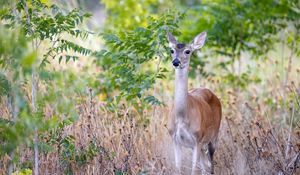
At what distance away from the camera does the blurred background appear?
517cm

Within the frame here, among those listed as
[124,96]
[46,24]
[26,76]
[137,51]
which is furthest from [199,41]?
[26,76]

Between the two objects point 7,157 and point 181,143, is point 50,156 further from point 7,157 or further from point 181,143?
point 181,143

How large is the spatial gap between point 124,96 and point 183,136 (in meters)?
1.02

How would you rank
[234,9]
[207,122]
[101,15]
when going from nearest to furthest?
[207,122]
[234,9]
[101,15]

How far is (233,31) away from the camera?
34.8 feet

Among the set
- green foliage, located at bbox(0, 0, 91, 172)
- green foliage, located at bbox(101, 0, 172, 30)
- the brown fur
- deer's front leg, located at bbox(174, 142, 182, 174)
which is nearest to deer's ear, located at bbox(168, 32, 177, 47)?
the brown fur

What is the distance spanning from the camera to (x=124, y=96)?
7652mm

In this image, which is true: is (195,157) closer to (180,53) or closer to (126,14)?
(180,53)

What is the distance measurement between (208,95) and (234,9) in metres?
3.05

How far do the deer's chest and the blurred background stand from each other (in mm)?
298

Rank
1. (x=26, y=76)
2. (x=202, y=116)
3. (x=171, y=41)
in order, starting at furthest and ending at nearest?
(x=202, y=116) → (x=171, y=41) → (x=26, y=76)

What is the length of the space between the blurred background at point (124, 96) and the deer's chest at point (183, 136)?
0.98 ft

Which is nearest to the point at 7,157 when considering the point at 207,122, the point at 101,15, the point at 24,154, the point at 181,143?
the point at 24,154

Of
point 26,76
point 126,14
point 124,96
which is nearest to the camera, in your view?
point 26,76
